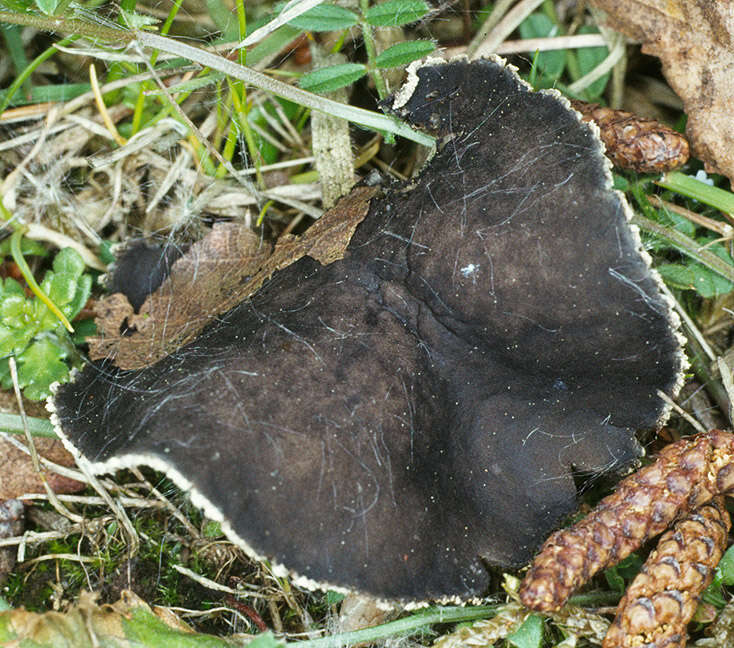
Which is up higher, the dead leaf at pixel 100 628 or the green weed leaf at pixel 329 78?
the green weed leaf at pixel 329 78

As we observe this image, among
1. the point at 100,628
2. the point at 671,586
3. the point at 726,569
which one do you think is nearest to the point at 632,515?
the point at 671,586

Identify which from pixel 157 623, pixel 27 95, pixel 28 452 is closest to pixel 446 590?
pixel 157 623

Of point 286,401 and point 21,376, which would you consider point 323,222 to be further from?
point 21,376

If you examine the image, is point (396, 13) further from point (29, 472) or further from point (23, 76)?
point (29, 472)

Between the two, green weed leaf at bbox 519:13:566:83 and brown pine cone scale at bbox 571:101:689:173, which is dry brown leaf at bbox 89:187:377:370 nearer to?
brown pine cone scale at bbox 571:101:689:173

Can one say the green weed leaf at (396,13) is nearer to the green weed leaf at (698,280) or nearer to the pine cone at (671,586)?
the green weed leaf at (698,280)

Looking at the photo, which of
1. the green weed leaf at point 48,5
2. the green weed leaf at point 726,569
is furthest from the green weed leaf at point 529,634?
the green weed leaf at point 48,5

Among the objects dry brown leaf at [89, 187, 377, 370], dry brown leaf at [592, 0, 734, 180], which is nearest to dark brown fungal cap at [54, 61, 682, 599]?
dry brown leaf at [89, 187, 377, 370]
